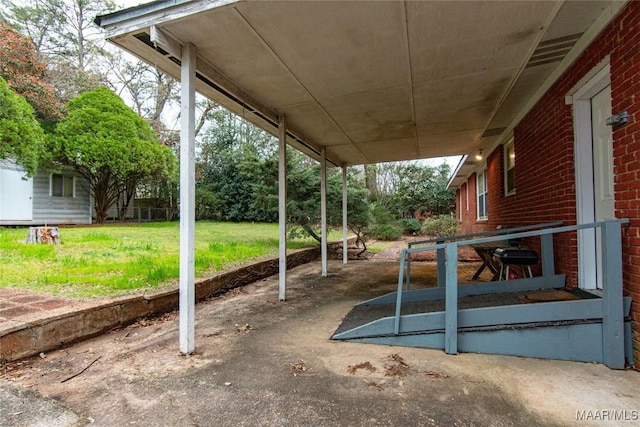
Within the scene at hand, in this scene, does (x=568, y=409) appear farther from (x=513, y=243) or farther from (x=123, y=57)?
(x=123, y=57)

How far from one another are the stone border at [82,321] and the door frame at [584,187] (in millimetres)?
4488

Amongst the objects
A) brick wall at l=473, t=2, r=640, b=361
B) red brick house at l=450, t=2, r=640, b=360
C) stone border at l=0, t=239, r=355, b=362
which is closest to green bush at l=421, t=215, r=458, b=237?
brick wall at l=473, t=2, r=640, b=361

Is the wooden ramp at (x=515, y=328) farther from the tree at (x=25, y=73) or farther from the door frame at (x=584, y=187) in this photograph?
the tree at (x=25, y=73)

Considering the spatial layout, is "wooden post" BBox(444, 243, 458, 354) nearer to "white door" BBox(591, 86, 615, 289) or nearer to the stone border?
"white door" BBox(591, 86, 615, 289)

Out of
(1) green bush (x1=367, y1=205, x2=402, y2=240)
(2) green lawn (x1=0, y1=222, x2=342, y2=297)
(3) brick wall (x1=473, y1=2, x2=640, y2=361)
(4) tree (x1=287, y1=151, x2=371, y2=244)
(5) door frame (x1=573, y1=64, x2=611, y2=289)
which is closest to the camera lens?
(3) brick wall (x1=473, y1=2, x2=640, y2=361)

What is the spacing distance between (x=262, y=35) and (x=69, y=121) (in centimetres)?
1302

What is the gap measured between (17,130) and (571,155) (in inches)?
501

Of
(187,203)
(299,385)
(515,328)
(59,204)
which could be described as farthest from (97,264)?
(59,204)

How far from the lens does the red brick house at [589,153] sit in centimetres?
233

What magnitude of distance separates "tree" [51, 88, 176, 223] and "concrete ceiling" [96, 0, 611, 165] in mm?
10506

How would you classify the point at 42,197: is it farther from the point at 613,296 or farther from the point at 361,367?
the point at 613,296

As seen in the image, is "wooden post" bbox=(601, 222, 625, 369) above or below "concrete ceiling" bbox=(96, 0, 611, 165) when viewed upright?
below

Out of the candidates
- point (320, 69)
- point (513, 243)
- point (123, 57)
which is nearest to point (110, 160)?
point (123, 57)

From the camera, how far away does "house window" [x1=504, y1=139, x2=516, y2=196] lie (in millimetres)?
5852
